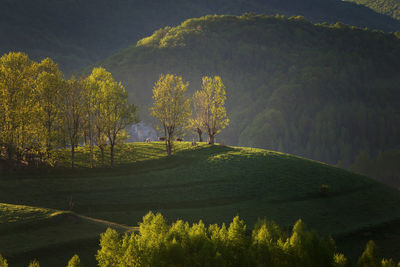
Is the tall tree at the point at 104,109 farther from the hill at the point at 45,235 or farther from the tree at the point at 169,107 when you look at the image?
the hill at the point at 45,235

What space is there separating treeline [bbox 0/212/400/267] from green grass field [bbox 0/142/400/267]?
1063 centimetres

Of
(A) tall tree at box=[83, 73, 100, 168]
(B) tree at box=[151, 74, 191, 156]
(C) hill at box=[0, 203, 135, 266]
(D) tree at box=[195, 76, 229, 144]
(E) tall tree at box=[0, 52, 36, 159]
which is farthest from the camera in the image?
(D) tree at box=[195, 76, 229, 144]

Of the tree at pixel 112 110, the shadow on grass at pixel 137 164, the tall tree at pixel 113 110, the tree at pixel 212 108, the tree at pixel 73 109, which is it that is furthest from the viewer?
the tree at pixel 212 108

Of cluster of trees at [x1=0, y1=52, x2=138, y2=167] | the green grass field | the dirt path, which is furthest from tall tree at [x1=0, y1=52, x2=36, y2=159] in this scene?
the dirt path

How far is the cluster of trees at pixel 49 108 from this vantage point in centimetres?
6956

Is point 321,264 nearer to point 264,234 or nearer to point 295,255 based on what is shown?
point 295,255

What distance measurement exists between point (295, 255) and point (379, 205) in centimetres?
4554

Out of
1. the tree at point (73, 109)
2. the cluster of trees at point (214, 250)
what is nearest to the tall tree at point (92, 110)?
the tree at point (73, 109)

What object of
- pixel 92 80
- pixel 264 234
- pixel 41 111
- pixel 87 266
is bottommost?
pixel 87 266

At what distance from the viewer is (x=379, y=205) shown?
7319 cm

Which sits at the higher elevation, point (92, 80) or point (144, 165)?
point (92, 80)

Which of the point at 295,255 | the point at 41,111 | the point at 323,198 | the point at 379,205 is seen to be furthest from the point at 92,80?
the point at 379,205

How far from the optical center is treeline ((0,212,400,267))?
33.2 meters

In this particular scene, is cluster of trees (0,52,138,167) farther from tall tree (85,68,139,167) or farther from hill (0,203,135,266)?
hill (0,203,135,266)
